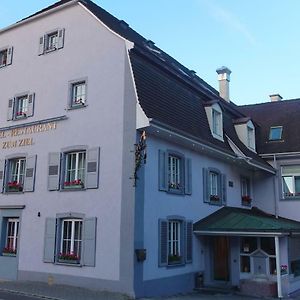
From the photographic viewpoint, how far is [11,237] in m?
17.2

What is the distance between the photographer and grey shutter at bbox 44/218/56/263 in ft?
50.0

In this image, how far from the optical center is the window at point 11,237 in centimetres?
1675

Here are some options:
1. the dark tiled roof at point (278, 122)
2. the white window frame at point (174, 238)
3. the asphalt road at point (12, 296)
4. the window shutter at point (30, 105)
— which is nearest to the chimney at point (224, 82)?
the dark tiled roof at point (278, 122)

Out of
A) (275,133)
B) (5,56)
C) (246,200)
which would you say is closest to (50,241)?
(5,56)

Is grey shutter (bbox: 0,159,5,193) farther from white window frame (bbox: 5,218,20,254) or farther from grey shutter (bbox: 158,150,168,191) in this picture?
grey shutter (bbox: 158,150,168,191)

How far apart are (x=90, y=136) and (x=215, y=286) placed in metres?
7.69

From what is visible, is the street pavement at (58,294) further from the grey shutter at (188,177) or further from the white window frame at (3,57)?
the white window frame at (3,57)

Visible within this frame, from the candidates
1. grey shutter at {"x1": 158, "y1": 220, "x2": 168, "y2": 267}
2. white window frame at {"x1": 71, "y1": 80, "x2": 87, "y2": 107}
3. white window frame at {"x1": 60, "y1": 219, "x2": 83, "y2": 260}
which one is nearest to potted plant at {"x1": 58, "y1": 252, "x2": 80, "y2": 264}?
white window frame at {"x1": 60, "y1": 219, "x2": 83, "y2": 260}

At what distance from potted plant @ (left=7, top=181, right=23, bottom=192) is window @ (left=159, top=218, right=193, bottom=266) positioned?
6.02 m

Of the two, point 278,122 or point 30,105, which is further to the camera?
point 278,122

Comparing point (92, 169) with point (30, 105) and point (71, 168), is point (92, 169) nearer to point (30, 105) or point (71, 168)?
point (71, 168)

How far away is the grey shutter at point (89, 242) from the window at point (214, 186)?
5.27 m

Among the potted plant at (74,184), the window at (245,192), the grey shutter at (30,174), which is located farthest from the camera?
the window at (245,192)

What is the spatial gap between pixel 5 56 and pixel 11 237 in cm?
805
